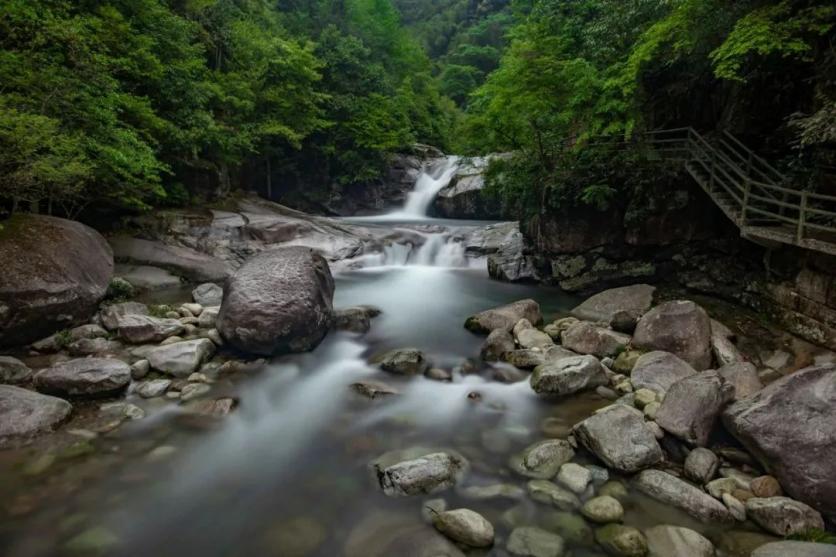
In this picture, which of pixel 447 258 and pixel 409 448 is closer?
pixel 409 448

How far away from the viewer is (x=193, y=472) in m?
4.96

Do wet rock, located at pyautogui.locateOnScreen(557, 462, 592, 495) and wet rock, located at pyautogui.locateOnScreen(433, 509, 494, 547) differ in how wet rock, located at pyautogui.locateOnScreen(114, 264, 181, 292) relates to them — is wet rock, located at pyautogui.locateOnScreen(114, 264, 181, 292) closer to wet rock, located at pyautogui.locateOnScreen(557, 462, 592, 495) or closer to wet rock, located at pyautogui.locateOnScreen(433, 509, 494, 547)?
wet rock, located at pyautogui.locateOnScreen(433, 509, 494, 547)

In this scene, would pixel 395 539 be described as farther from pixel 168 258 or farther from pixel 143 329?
pixel 168 258

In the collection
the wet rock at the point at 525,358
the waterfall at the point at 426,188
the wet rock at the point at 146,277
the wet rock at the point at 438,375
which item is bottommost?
the wet rock at the point at 438,375

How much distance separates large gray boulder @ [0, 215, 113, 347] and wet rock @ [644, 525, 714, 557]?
894cm

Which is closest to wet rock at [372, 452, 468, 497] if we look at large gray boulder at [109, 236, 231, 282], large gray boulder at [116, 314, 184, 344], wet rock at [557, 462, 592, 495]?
wet rock at [557, 462, 592, 495]

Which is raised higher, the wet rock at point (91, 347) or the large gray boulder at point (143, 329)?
the large gray boulder at point (143, 329)

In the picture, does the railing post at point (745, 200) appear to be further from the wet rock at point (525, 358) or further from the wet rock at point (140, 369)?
the wet rock at point (140, 369)

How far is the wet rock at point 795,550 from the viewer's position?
335cm

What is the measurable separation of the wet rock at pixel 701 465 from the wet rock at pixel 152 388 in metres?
6.85

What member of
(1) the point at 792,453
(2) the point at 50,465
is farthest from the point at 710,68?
(2) the point at 50,465

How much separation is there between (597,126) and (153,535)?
444 inches

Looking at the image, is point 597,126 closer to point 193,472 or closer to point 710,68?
point 710,68

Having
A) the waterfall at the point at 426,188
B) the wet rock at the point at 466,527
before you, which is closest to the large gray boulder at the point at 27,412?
the wet rock at the point at 466,527
